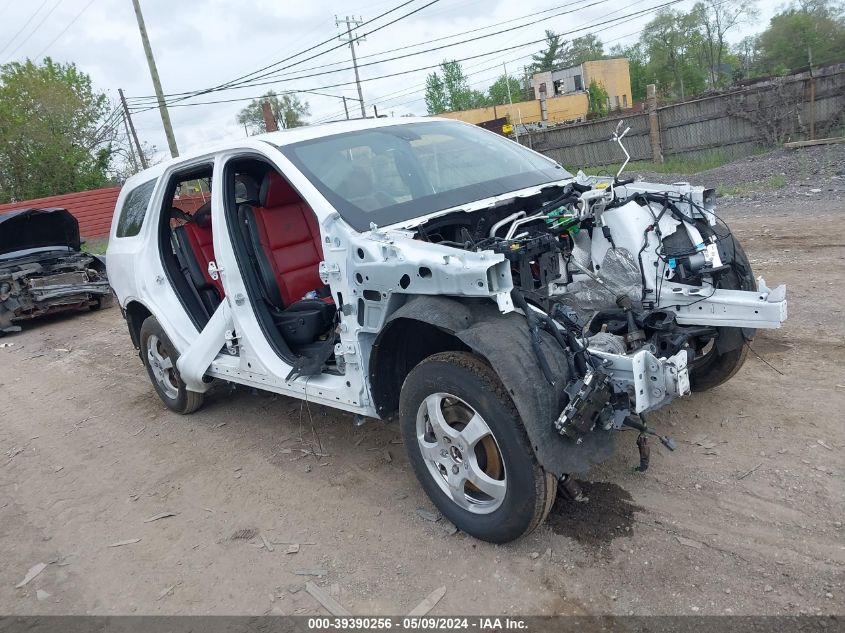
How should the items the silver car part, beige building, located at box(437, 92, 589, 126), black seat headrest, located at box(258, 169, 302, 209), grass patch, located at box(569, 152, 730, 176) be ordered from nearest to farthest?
the silver car part → black seat headrest, located at box(258, 169, 302, 209) → grass patch, located at box(569, 152, 730, 176) → beige building, located at box(437, 92, 589, 126)

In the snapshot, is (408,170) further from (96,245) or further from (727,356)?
(96,245)

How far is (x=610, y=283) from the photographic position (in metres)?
3.77

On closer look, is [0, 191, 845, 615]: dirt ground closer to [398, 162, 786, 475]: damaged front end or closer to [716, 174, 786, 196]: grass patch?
[398, 162, 786, 475]: damaged front end

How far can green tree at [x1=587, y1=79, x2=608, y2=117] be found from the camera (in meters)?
48.7

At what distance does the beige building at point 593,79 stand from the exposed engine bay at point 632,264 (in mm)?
51368

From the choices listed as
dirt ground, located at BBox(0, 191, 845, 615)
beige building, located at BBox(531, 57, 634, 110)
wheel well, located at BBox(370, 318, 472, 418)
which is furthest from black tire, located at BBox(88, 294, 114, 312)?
beige building, located at BBox(531, 57, 634, 110)

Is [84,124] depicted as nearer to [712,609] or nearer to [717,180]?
[717,180]

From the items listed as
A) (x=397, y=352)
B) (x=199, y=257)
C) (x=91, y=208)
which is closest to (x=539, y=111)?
(x=91, y=208)

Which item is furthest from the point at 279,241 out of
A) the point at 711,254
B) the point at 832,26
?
the point at 832,26

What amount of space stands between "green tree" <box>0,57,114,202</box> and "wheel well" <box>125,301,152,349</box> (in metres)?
31.0

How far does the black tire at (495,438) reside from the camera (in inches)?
111

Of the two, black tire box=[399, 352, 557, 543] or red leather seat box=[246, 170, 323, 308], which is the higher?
red leather seat box=[246, 170, 323, 308]

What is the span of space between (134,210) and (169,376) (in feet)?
4.94

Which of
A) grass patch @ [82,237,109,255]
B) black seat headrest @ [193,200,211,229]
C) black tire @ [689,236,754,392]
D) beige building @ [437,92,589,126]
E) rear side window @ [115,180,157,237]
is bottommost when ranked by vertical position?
black tire @ [689,236,754,392]
